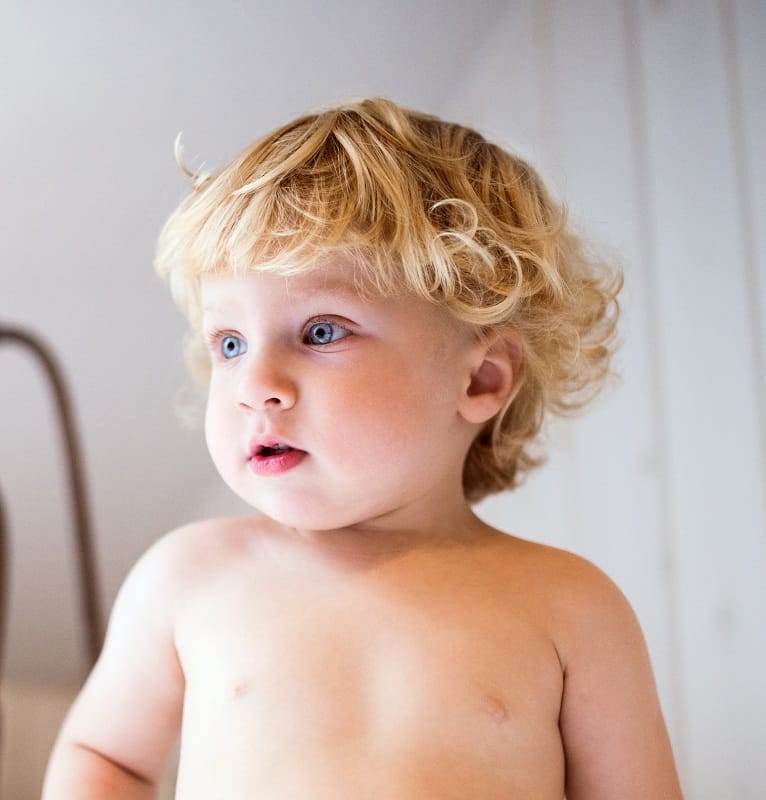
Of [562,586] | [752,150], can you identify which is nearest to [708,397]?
[752,150]

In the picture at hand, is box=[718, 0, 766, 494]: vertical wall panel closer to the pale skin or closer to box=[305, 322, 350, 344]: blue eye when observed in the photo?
the pale skin

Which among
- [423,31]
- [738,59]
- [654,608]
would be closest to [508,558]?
[654,608]

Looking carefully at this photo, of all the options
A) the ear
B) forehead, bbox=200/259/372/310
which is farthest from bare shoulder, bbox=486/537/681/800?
forehead, bbox=200/259/372/310

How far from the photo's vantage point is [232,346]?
73cm

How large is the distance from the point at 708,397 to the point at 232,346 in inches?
20.7

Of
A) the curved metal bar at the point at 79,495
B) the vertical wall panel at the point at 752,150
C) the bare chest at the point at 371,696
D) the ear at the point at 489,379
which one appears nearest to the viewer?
the bare chest at the point at 371,696

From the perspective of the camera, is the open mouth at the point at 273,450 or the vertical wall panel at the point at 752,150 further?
the vertical wall panel at the point at 752,150

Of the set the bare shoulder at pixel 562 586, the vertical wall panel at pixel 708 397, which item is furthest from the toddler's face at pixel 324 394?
the vertical wall panel at pixel 708 397

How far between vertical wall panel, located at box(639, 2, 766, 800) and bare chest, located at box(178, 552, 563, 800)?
14.0 inches

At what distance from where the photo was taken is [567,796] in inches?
29.2

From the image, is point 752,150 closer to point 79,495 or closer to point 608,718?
point 608,718

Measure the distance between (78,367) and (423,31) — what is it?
0.68 meters

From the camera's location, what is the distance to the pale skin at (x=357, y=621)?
2.16 ft

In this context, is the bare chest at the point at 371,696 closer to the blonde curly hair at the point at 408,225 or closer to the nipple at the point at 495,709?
the nipple at the point at 495,709
